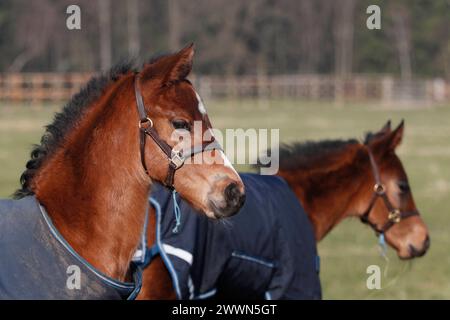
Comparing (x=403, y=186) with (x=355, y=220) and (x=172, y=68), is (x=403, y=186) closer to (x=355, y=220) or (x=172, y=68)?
(x=172, y=68)

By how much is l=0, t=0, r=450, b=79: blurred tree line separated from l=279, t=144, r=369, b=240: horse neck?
56.6m

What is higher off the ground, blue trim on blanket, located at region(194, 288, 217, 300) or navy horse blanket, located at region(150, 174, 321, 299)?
navy horse blanket, located at region(150, 174, 321, 299)

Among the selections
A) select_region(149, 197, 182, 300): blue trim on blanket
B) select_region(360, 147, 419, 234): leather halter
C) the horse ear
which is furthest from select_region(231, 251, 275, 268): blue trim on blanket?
the horse ear

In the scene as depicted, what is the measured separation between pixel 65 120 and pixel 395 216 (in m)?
3.14

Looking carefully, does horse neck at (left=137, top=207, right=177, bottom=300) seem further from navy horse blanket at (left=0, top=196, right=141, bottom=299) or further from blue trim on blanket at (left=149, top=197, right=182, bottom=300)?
navy horse blanket at (left=0, top=196, right=141, bottom=299)

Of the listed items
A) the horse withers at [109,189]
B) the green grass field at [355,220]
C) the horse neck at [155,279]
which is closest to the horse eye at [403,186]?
the green grass field at [355,220]

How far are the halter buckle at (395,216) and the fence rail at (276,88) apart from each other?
44.7 m

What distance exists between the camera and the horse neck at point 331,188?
6094 millimetres

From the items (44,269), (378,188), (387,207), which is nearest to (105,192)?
(44,269)

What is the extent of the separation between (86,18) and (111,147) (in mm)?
61598

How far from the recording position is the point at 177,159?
3.74 meters

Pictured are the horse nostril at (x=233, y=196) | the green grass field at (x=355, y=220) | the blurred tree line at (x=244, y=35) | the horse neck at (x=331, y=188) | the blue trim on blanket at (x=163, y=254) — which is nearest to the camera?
the horse nostril at (x=233, y=196)

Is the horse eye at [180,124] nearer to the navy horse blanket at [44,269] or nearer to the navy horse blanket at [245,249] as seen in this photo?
the navy horse blanket at [44,269]

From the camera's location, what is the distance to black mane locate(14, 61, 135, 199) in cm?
398
